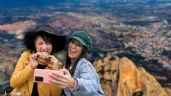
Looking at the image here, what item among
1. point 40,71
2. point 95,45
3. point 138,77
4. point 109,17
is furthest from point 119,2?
point 40,71

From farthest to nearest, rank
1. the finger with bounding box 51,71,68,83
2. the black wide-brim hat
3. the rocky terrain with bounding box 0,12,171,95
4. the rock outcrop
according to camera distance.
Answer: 1. the rocky terrain with bounding box 0,12,171,95
2. the rock outcrop
3. the black wide-brim hat
4. the finger with bounding box 51,71,68,83

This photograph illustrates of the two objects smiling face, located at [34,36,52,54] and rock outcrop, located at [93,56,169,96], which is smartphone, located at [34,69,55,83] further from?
rock outcrop, located at [93,56,169,96]

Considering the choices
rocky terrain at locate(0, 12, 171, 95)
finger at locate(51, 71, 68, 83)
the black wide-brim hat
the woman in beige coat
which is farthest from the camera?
rocky terrain at locate(0, 12, 171, 95)

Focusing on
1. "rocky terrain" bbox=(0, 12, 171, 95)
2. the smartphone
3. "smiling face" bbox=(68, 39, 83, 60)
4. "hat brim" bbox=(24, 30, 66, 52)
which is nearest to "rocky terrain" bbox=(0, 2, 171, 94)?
Result: "rocky terrain" bbox=(0, 12, 171, 95)

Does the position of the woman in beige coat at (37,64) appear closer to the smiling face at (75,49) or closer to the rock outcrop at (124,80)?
the smiling face at (75,49)

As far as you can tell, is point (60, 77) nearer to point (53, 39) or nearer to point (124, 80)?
point (53, 39)

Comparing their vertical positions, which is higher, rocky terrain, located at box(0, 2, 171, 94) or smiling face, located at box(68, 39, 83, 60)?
smiling face, located at box(68, 39, 83, 60)

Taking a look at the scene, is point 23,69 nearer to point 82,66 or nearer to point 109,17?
point 82,66

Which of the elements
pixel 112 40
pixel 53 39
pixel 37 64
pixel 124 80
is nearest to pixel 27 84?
pixel 37 64
